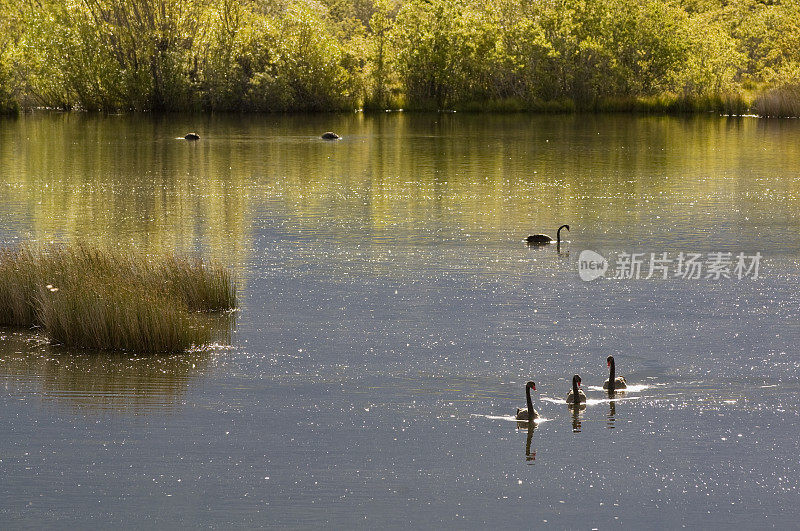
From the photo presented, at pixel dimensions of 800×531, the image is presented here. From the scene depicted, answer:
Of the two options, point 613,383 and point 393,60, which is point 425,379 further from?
point 393,60

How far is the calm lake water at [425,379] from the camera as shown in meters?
12.3

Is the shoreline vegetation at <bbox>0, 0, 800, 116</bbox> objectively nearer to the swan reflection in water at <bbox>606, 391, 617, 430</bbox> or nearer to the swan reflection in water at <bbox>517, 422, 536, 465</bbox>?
the swan reflection in water at <bbox>606, 391, 617, 430</bbox>

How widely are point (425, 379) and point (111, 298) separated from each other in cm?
505


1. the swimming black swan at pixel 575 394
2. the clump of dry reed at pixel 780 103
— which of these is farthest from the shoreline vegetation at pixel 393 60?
the swimming black swan at pixel 575 394

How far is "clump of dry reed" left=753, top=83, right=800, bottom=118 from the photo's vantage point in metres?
79.6

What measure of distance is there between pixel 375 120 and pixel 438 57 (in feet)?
40.8

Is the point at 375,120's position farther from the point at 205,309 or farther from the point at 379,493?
the point at 379,493

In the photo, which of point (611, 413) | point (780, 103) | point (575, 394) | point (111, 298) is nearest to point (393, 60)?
point (780, 103)

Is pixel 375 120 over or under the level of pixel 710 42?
under

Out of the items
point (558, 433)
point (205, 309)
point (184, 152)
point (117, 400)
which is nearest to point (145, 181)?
point (184, 152)

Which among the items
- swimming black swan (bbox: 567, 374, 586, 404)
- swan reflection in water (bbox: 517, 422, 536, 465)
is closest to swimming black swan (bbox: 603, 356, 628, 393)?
swimming black swan (bbox: 567, 374, 586, 404)

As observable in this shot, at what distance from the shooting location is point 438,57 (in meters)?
90.4

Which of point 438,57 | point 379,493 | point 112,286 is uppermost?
point 438,57

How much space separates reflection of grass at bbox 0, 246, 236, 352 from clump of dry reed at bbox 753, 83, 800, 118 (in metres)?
66.0
